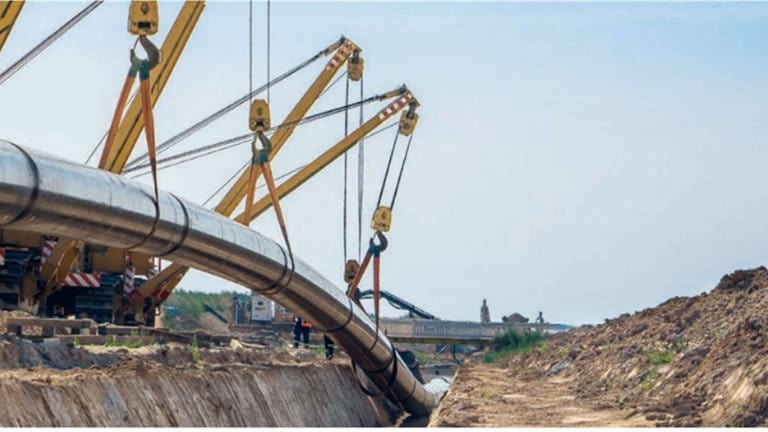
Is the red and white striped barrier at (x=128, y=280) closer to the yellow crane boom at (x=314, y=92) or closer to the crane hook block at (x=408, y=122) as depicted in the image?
the yellow crane boom at (x=314, y=92)

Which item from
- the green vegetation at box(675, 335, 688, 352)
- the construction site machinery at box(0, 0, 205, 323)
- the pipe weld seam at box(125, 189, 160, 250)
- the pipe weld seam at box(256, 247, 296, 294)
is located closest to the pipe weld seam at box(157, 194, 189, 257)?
the pipe weld seam at box(125, 189, 160, 250)

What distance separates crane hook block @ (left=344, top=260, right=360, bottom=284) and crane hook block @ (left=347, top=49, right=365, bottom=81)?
1306cm

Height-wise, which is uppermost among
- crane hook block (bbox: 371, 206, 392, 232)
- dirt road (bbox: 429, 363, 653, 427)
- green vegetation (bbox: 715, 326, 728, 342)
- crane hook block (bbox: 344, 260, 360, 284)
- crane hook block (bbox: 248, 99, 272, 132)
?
crane hook block (bbox: 248, 99, 272, 132)

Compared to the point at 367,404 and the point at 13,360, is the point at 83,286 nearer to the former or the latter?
the point at 367,404

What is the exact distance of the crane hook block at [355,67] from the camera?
5534cm

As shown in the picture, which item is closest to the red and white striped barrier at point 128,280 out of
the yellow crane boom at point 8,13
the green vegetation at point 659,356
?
the yellow crane boom at point 8,13

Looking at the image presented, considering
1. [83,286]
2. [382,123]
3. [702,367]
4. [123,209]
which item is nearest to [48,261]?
[83,286]

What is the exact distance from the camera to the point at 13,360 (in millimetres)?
25219

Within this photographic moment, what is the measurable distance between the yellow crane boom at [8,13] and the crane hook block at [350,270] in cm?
1181

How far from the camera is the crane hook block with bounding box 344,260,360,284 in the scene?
4372cm

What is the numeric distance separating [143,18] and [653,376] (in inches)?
455

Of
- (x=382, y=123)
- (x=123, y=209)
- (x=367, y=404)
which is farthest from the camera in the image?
(x=382, y=123)

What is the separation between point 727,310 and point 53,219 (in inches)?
699

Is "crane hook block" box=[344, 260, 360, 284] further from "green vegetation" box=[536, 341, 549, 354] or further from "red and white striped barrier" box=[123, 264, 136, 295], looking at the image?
"red and white striped barrier" box=[123, 264, 136, 295]
